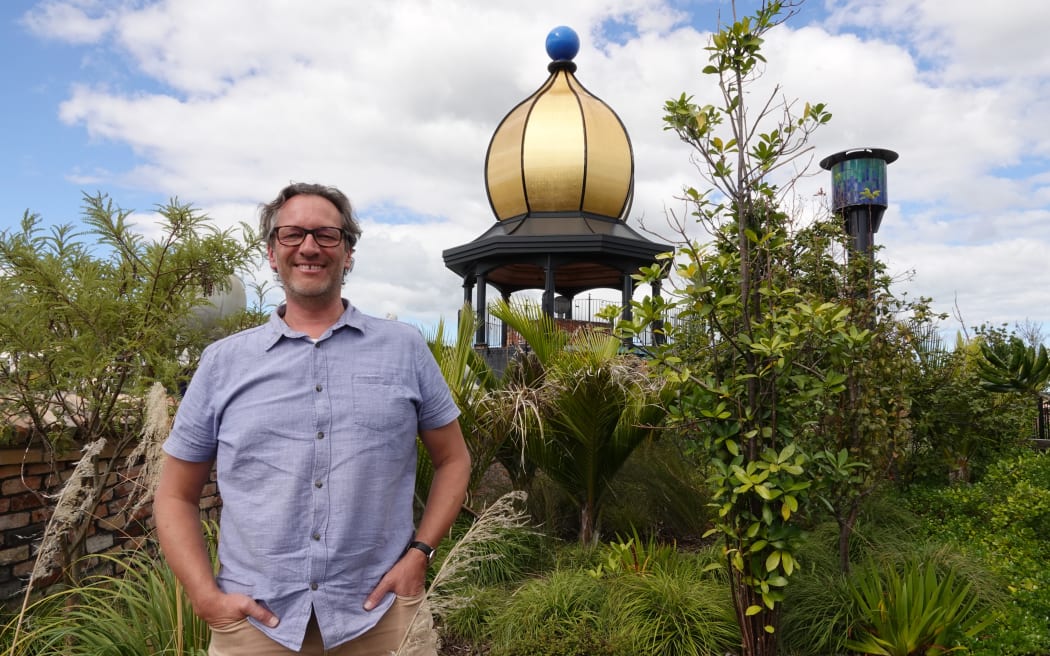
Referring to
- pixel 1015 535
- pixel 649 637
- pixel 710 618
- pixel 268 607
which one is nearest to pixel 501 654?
pixel 649 637

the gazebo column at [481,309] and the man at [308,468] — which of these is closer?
the man at [308,468]

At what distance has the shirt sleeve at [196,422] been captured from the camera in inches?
90.0

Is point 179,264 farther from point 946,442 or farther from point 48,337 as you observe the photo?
point 946,442

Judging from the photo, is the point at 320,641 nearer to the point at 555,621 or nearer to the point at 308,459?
the point at 308,459

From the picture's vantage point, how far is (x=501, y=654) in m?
4.41

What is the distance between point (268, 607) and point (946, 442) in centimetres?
890

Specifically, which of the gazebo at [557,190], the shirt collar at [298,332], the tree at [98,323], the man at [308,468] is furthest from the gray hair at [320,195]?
the gazebo at [557,190]

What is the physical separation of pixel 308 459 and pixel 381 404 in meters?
0.27

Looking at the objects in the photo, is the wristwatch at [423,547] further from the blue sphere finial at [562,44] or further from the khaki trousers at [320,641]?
the blue sphere finial at [562,44]

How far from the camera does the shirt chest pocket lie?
7.34ft

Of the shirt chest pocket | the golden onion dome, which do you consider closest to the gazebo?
the golden onion dome

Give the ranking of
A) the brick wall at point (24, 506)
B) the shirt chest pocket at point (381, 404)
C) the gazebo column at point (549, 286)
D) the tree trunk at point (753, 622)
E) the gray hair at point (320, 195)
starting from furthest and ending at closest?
the gazebo column at point (549, 286) < the brick wall at point (24, 506) < the tree trunk at point (753, 622) < the gray hair at point (320, 195) < the shirt chest pocket at point (381, 404)

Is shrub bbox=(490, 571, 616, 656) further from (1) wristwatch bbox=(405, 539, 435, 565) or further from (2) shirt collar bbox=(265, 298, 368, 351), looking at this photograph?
(2) shirt collar bbox=(265, 298, 368, 351)

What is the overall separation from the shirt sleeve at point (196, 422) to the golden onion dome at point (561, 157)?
1649 centimetres
